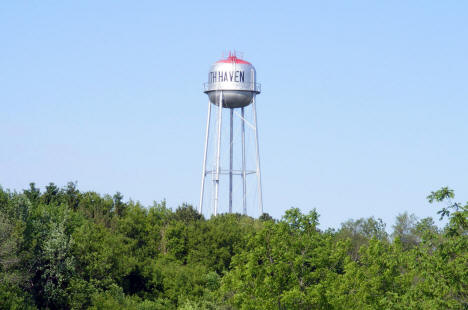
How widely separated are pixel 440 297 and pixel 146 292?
3357cm

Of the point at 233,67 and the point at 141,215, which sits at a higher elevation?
the point at 233,67

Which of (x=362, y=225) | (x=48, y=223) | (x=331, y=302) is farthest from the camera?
(x=362, y=225)

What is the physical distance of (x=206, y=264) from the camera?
72.4 meters

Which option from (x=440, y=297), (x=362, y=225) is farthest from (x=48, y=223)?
(x=362, y=225)

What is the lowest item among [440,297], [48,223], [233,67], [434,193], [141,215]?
[440,297]

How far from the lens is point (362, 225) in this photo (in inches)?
4136

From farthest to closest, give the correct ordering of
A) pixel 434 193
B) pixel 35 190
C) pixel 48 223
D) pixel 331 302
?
pixel 35 190 < pixel 48 223 < pixel 331 302 < pixel 434 193

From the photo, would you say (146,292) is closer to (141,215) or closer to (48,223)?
(48,223)

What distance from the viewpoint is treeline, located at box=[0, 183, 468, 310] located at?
1398 inches

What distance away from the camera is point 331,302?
47938 mm

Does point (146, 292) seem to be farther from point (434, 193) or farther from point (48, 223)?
point (434, 193)

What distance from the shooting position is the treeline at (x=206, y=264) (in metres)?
35.5

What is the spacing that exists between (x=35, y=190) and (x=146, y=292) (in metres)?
19.2

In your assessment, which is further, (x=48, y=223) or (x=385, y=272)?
(x=48, y=223)
